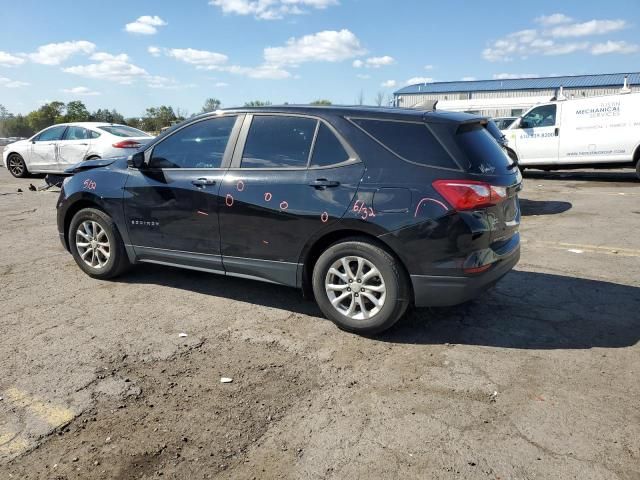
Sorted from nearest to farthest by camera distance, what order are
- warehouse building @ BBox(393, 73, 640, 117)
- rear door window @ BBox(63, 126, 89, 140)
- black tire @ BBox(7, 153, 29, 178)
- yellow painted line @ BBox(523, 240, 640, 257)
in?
yellow painted line @ BBox(523, 240, 640, 257) → rear door window @ BBox(63, 126, 89, 140) → black tire @ BBox(7, 153, 29, 178) → warehouse building @ BBox(393, 73, 640, 117)

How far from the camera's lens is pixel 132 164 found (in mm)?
5137

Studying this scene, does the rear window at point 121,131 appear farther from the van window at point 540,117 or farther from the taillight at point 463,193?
the taillight at point 463,193

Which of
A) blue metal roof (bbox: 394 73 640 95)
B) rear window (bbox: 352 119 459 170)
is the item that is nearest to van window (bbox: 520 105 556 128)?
rear window (bbox: 352 119 459 170)

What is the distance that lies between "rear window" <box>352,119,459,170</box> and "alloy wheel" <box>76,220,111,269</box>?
303 cm

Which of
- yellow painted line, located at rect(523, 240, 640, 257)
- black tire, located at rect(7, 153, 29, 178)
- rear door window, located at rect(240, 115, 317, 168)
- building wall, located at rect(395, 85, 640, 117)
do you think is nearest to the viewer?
rear door window, located at rect(240, 115, 317, 168)

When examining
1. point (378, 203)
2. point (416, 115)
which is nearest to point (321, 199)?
point (378, 203)

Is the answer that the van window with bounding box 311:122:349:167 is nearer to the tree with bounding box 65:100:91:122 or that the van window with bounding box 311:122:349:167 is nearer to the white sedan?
the white sedan

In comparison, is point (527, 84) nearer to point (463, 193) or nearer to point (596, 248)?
point (596, 248)

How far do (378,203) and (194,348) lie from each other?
1.74 meters

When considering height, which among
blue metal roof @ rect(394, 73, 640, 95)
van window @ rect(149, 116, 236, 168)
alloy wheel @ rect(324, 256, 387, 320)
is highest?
blue metal roof @ rect(394, 73, 640, 95)

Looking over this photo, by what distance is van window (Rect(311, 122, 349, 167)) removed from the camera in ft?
13.4

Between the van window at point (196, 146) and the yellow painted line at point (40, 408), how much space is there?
2347 mm

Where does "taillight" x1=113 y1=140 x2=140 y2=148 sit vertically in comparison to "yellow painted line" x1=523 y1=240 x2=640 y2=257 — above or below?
above

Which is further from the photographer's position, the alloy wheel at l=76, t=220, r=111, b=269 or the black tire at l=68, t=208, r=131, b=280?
the alloy wheel at l=76, t=220, r=111, b=269
